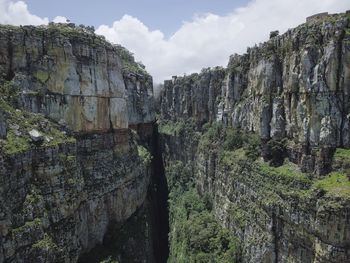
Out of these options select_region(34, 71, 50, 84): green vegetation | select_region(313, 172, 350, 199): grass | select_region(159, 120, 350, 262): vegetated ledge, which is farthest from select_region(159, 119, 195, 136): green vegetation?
select_region(313, 172, 350, 199): grass

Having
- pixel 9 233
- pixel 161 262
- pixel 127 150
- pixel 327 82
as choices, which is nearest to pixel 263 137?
pixel 327 82

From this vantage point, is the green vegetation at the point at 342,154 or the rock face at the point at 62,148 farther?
the green vegetation at the point at 342,154

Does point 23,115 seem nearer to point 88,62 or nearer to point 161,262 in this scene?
point 88,62

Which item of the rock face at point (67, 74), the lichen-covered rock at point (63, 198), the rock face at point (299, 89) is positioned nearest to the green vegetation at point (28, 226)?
the lichen-covered rock at point (63, 198)

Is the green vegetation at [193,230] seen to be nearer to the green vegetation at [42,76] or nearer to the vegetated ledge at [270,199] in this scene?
the vegetated ledge at [270,199]

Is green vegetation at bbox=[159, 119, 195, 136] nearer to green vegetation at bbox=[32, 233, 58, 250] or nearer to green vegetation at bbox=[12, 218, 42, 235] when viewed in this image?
green vegetation at bbox=[32, 233, 58, 250]

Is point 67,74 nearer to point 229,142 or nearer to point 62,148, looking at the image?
point 62,148
